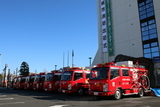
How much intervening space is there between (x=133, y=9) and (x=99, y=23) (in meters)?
9.15

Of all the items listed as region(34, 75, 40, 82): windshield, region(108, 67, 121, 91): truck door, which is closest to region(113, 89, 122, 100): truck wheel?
region(108, 67, 121, 91): truck door

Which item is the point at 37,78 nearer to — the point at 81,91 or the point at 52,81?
the point at 52,81

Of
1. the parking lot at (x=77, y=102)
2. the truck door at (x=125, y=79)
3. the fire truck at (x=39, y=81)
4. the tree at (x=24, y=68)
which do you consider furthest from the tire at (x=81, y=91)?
the tree at (x=24, y=68)

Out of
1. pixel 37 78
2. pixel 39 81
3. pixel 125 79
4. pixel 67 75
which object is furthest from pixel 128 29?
pixel 125 79

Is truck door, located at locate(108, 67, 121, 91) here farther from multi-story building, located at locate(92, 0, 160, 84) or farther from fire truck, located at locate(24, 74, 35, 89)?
multi-story building, located at locate(92, 0, 160, 84)

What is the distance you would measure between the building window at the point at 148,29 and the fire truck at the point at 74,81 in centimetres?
1606

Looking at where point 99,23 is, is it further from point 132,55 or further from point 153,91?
point 153,91

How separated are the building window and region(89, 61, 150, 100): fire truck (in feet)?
49.3

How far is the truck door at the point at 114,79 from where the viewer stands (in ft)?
41.0

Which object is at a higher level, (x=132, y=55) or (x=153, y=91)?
(x=132, y=55)

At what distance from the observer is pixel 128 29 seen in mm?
32625

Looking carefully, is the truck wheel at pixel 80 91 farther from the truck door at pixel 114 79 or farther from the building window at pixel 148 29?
the building window at pixel 148 29

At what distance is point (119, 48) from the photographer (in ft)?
111

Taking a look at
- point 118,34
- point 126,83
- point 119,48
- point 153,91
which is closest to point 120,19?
point 118,34
